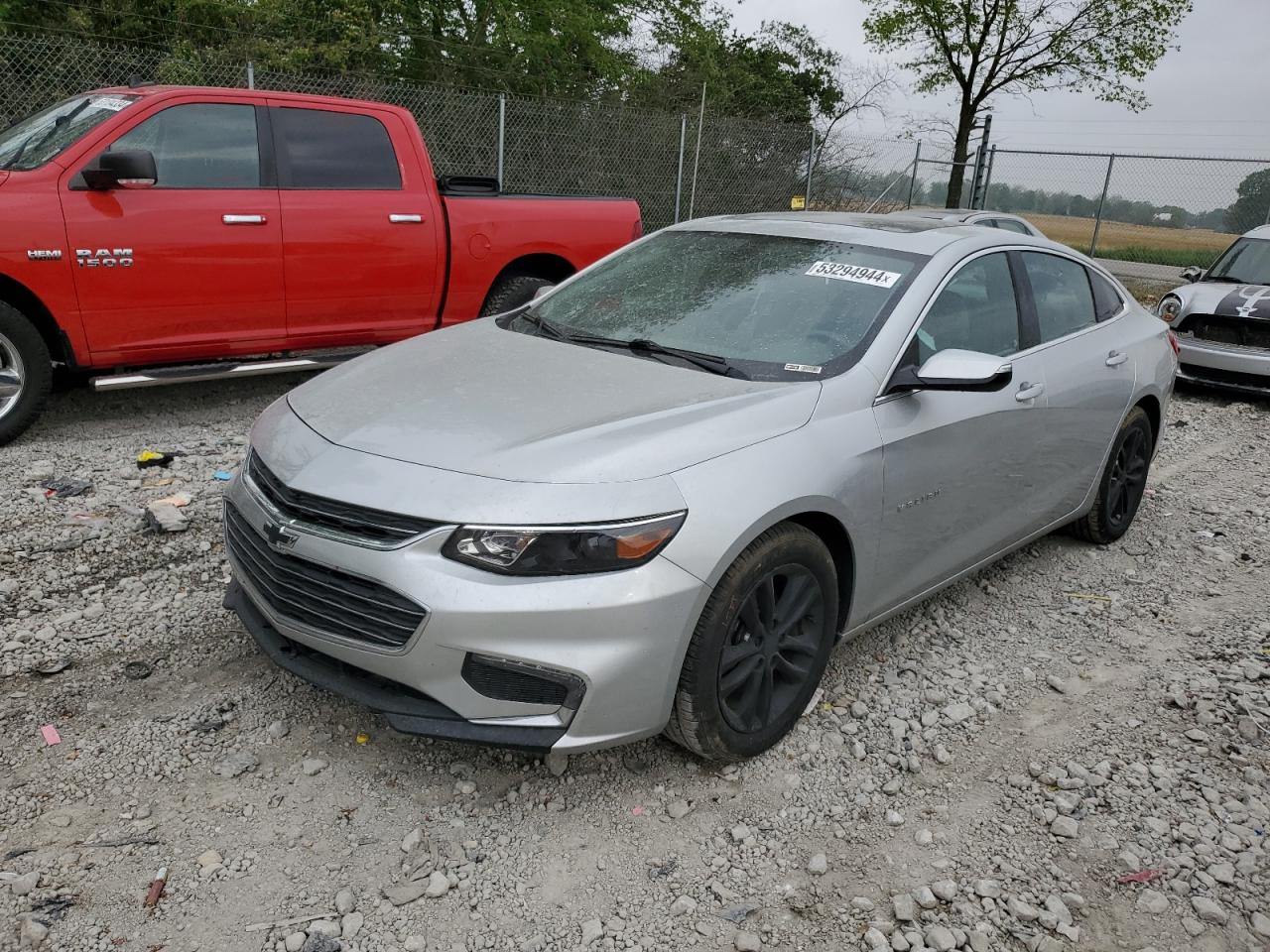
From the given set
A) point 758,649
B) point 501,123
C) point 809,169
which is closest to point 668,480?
point 758,649

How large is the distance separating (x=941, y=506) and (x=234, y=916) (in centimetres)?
258

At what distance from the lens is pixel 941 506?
3.71 m

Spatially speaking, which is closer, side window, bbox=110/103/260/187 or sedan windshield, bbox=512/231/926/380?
sedan windshield, bbox=512/231/926/380

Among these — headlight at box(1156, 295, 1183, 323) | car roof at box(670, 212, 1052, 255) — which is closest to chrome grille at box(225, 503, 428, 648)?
car roof at box(670, 212, 1052, 255)

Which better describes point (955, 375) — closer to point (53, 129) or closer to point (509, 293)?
point (509, 293)

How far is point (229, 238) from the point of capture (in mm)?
5996

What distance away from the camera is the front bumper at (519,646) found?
2625 mm

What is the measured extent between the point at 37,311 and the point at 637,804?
→ 14.8 feet

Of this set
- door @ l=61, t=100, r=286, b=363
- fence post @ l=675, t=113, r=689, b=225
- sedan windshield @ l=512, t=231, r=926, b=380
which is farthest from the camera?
fence post @ l=675, t=113, r=689, b=225

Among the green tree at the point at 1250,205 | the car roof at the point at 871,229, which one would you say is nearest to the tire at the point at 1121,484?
the car roof at the point at 871,229

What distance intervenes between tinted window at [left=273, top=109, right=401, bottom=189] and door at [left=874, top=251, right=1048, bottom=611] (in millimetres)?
4177

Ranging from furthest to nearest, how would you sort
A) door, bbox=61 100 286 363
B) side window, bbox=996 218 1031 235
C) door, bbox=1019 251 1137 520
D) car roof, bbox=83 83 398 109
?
side window, bbox=996 218 1031 235 → car roof, bbox=83 83 398 109 → door, bbox=61 100 286 363 → door, bbox=1019 251 1137 520

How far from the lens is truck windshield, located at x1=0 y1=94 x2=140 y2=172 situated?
5602 mm

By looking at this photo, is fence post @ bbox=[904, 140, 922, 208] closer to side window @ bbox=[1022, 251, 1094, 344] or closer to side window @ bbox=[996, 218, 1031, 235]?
side window @ bbox=[996, 218, 1031, 235]
